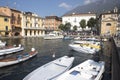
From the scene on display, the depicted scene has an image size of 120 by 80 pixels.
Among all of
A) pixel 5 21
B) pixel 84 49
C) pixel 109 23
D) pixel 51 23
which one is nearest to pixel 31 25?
pixel 5 21

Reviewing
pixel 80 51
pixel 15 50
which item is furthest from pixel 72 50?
pixel 15 50

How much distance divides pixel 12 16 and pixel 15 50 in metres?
48.0

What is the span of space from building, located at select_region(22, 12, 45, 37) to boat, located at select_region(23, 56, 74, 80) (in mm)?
69366

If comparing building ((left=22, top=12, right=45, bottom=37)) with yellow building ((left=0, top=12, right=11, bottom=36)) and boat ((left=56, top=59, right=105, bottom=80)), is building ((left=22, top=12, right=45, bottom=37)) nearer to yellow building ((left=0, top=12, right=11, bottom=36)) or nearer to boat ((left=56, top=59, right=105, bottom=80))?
yellow building ((left=0, top=12, right=11, bottom=36))

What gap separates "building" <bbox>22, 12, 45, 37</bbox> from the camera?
89.5 meters

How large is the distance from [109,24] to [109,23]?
58 centimetres

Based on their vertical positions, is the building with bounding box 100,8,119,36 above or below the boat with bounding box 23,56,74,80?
above

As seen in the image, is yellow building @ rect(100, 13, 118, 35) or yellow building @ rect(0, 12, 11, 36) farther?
yellow building @ rect(100, 13, 118, 35)

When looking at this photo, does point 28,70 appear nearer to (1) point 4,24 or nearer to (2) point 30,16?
(1) point 4,24

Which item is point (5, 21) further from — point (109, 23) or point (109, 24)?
point (109, 24)

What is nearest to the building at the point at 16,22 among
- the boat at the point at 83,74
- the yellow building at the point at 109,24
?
the yellow building at the point at 109,24

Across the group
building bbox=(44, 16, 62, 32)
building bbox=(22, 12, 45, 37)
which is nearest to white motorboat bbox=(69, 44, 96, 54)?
building bbox=(22, 12, 45, 37)

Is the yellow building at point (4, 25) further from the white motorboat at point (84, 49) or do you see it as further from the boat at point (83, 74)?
the boat at point (83, 74)

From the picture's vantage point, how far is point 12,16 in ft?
262
